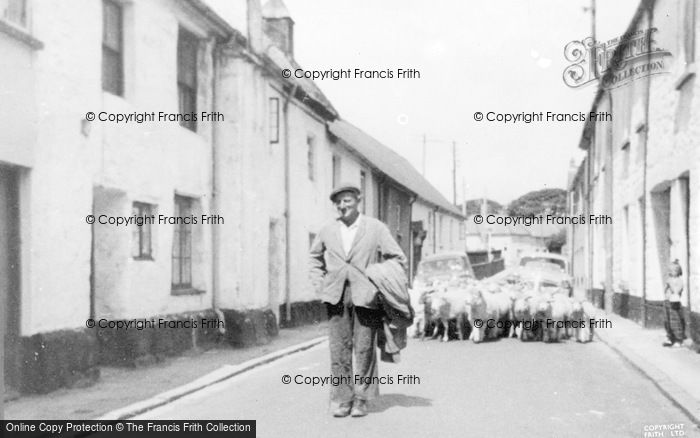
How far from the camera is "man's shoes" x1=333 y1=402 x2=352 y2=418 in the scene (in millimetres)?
7016

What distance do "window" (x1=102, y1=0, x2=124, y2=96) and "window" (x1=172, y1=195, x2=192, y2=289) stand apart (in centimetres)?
240

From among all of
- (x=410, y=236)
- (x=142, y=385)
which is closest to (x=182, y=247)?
(x=142, y=385)

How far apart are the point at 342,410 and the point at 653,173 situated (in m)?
10.7

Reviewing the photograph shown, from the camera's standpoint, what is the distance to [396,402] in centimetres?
780

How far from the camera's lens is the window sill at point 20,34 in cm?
790

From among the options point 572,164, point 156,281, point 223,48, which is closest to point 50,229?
point 156,281

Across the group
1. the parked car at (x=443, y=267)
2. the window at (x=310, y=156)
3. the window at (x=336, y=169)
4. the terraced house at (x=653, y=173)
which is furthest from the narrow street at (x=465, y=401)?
the window at (x=336, y=169)

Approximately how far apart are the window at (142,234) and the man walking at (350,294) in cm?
477

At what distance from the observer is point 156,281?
1177 cm

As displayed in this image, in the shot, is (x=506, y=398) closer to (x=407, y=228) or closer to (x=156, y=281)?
(x=156, y=281)

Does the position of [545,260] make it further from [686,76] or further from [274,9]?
[686,76]

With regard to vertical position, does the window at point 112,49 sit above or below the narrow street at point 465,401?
above

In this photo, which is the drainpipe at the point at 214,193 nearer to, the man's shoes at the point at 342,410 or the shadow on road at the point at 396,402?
the shadow on road at the point at 396,402

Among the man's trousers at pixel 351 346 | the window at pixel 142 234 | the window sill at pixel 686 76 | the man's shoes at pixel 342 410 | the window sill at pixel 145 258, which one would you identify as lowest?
the man's shoes at pixel 342 410
